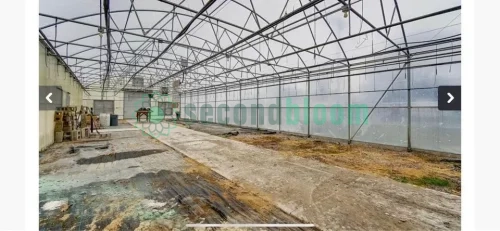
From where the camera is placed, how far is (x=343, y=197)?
404cm

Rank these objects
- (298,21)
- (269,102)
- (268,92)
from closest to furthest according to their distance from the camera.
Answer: (298,21) < (269,102) < (268,92)

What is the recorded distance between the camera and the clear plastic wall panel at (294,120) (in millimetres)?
14531

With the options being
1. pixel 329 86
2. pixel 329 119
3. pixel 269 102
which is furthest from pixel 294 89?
pixel 329 119

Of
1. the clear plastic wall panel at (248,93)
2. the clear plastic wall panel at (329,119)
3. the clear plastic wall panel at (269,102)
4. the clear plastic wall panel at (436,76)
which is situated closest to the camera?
the clear plastic wall panel at (436,76)

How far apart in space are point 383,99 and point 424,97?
5.44ft

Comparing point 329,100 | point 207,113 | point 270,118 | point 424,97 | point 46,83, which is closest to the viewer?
point 46,83

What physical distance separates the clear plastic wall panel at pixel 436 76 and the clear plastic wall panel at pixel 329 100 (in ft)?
11.3

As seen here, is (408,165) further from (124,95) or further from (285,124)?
(124,95)

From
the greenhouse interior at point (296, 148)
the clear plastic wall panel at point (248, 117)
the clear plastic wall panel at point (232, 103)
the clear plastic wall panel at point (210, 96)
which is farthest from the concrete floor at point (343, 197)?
the clear plastic wall panel at point (210, 96)

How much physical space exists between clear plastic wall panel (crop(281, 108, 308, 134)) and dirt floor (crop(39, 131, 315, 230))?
33.0ft

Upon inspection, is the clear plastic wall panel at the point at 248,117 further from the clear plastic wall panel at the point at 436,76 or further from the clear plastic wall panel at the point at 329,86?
the clear plastic wall panel at the point at 436,76

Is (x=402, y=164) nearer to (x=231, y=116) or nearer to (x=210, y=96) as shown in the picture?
(x=231, y=116)

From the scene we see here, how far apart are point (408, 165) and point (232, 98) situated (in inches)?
708
